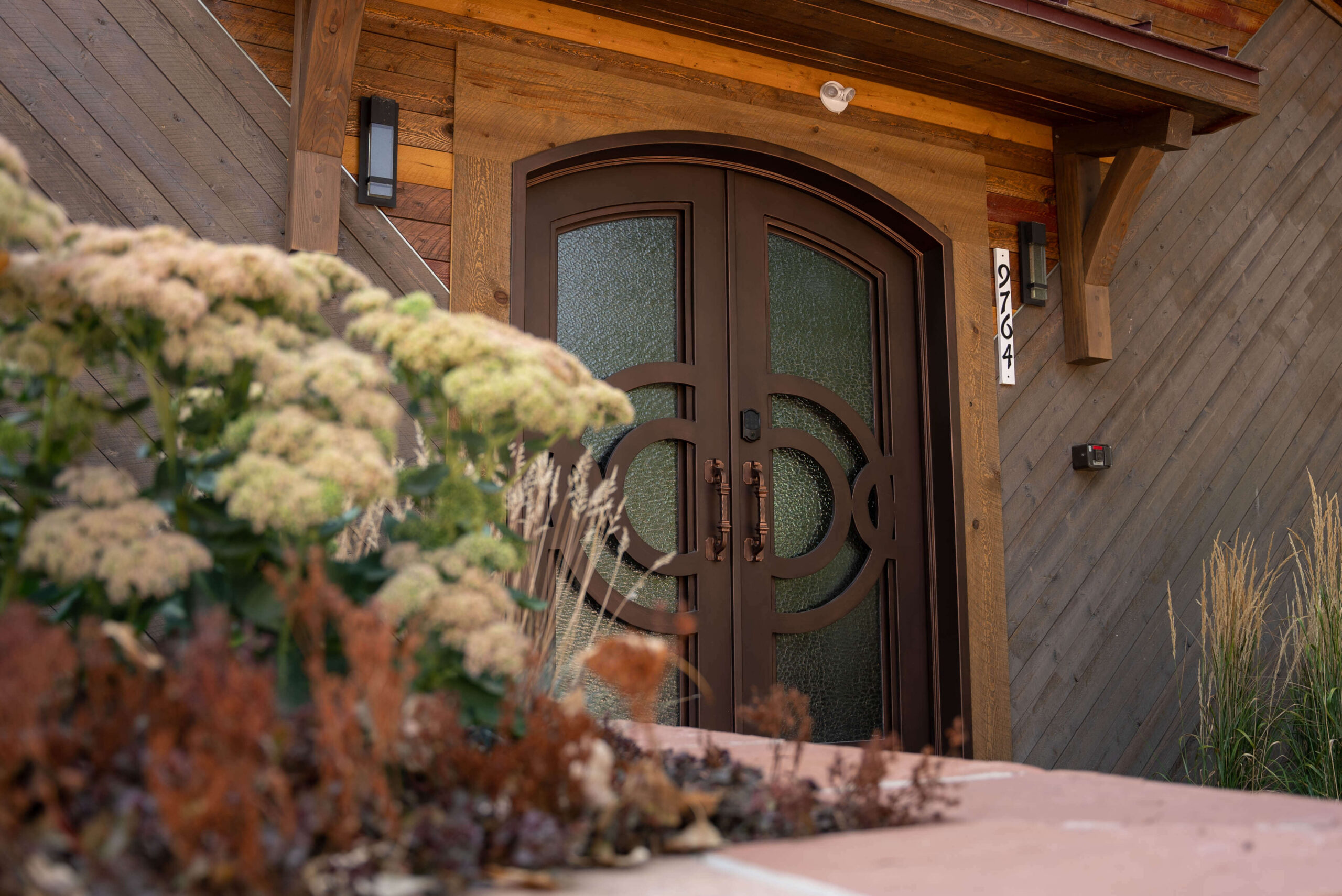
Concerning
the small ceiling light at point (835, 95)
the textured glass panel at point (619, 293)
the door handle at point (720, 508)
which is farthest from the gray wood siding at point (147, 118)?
the small ceiling light at point (835, 95)

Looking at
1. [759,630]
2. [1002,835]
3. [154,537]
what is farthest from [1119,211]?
[154,537]

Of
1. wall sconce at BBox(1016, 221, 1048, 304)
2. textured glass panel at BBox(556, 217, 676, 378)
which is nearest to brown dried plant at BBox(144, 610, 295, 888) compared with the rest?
textured glass panel at BBox(556, 217, 676, 378)

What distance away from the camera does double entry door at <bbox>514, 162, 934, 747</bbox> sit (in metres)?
3.24

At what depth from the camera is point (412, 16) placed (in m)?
2.95

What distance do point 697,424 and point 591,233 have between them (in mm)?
680

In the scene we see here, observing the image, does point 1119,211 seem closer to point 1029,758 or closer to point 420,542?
point 1029,758

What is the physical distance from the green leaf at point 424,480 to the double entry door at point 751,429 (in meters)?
1.79

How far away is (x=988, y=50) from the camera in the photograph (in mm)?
3227

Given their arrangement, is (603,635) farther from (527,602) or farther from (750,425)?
(527,602)

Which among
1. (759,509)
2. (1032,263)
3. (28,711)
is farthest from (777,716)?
(1032,263)

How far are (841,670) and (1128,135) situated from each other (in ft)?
6.95

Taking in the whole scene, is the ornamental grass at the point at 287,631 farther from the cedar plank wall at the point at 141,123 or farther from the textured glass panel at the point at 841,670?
the textured glass panel at the point at 841,670

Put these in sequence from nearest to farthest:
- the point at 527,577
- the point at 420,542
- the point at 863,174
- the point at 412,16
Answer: the point at 420,542, the point at 527,577, the point at 412,16, the point at 863,174

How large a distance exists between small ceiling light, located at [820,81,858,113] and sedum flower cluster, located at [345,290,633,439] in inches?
94.6
